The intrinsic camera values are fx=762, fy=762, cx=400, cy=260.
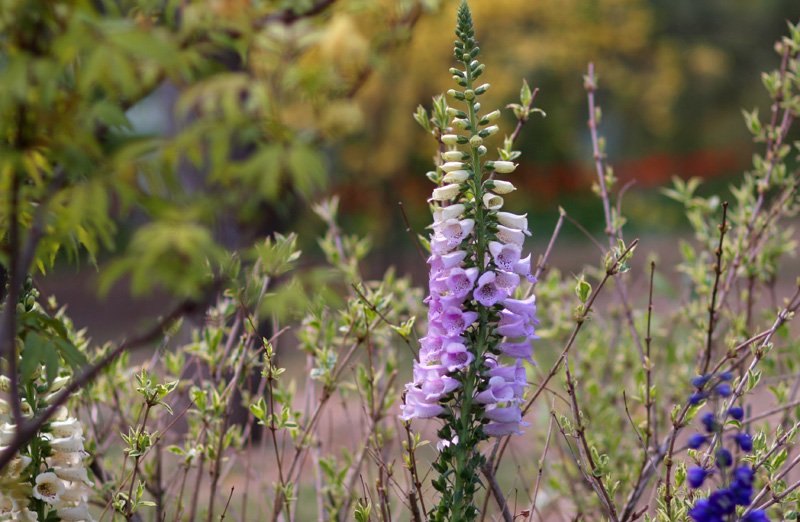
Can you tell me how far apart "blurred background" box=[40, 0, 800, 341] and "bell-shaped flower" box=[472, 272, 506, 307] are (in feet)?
1.37

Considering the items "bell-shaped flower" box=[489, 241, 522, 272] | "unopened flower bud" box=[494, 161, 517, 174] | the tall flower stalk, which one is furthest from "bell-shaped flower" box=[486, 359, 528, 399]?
"unopened flower bud" box=[494, 161, 517, 174]

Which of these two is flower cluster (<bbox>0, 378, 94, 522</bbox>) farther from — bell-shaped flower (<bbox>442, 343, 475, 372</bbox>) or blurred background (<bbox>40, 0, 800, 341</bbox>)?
bell-shaped flower (<bbox>442, 343, 475, 372</bbox>)

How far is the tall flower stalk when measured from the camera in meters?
1.73

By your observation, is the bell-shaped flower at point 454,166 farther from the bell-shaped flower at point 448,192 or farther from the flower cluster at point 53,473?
the flower cluster at point 53,473

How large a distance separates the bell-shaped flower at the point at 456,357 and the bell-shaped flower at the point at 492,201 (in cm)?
34

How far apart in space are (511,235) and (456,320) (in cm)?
25

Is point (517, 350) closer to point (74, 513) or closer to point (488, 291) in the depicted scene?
point (488, 291)

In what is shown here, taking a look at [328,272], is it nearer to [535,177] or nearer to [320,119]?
[320,119]

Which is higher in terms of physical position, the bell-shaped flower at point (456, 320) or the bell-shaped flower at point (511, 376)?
the bell-shaped flower at point (456, 320)

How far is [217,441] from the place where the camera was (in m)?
2.52

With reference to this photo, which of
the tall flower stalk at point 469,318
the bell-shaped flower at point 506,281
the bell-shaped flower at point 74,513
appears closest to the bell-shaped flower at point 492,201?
the tall flower stalk at point 469,318

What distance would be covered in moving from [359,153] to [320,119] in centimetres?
1026

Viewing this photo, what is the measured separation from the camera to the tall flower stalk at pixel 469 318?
173 centimetres

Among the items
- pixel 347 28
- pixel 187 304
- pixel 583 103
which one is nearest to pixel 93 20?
pixel 187 304
